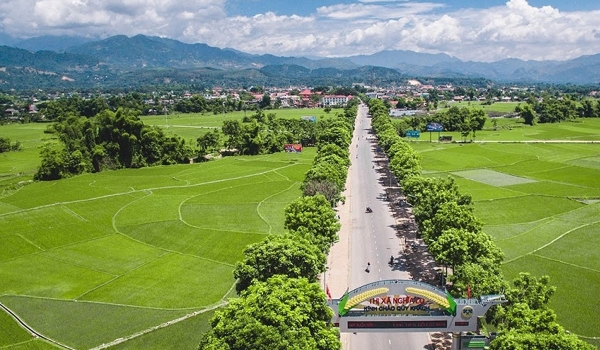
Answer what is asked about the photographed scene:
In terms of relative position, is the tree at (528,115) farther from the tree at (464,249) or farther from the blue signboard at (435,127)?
the tree at (464,249)

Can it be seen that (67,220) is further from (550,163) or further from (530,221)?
(550,163)

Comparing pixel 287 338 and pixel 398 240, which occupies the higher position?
pixel 287 338

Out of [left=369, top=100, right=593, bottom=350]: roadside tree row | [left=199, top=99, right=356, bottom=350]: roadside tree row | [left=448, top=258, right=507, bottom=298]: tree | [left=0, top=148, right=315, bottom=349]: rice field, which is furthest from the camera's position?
[left=0, top=148, right=315, bottom=349]: rice field

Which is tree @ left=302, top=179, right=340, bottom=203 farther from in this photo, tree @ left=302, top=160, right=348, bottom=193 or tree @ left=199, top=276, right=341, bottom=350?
tree @ left=199, top=276, right=341, bottom=350

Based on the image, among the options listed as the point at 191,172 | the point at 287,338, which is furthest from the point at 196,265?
the point at 191,172

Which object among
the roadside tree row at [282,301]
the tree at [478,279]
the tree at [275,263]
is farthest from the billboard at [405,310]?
the tree at [275,263]

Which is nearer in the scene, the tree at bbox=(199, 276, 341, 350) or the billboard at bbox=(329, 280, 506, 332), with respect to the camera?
the tree at bbox=(199, 276, 341, 350)

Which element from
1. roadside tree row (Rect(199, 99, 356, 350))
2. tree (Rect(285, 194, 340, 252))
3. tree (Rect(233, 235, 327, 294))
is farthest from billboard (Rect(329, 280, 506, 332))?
tree (Rect(285, 194, 340, 252))
